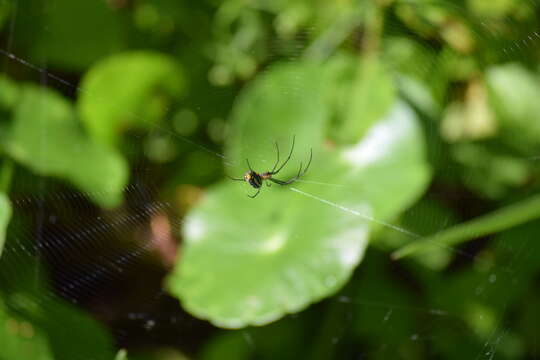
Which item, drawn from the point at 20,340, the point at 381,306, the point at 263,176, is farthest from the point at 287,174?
the point at 20,340

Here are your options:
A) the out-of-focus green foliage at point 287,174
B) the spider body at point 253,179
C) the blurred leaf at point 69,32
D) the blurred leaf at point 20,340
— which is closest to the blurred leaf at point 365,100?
the out-of-focus green foliage at point 287,174

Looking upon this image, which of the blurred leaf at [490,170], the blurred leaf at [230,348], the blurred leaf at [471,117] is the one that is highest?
the blurred leaf at [471,117]

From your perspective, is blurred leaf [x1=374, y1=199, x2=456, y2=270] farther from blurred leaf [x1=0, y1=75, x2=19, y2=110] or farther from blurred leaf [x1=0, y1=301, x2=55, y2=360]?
blurred leaf [x1=0, y1=75, x2=19, y2=110]

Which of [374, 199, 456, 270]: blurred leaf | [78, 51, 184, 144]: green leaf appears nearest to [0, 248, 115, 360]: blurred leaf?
[78, 51, 184, 144]: green leaf

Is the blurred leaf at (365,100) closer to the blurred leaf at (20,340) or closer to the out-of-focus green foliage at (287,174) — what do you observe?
the out-of-focus green foliage at (287,174)

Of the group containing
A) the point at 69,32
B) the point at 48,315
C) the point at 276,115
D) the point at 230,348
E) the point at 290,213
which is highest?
the point at 69,32

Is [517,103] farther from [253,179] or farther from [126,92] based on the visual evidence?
[126,92]
